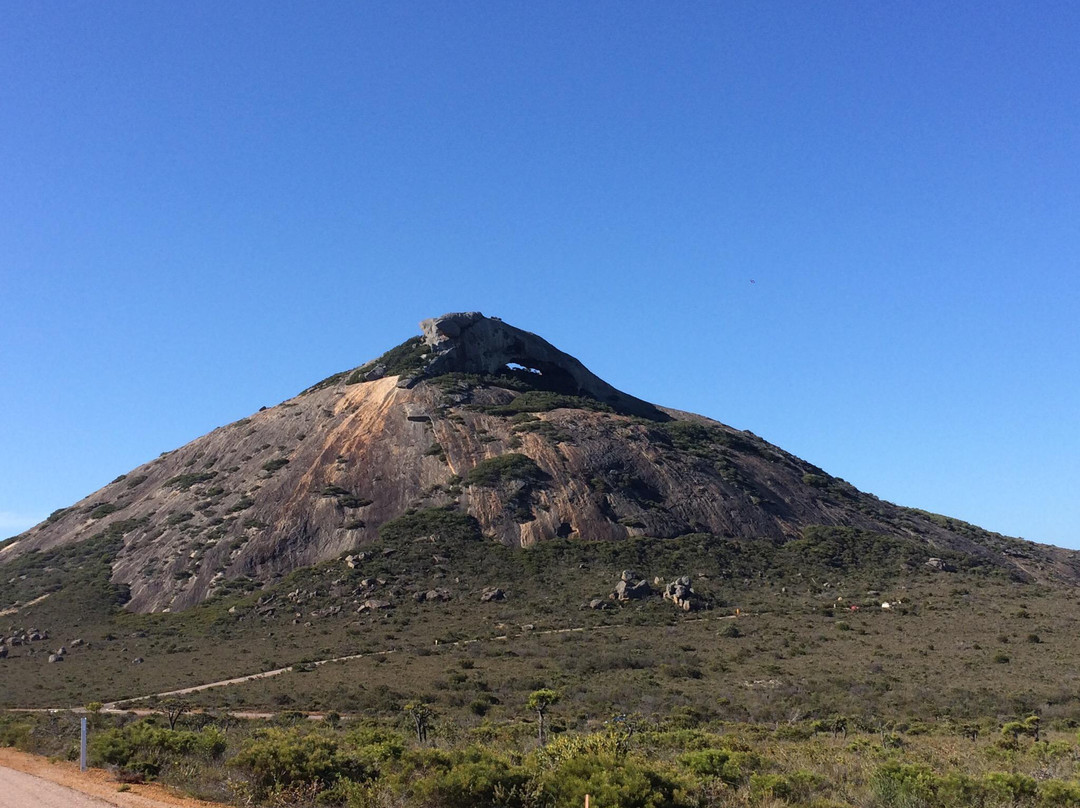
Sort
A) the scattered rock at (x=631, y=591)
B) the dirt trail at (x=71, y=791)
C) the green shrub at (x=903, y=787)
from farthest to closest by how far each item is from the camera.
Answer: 1. the scattered rock at (x=631, y=591)
2. the green shrub at (x=903, y=787)
3. the dirt trail at (x=71, y=791)

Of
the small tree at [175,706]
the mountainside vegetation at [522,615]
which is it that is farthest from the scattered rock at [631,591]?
the small tree at [175,706]

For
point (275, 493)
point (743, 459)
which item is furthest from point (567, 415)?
point (275, 493)

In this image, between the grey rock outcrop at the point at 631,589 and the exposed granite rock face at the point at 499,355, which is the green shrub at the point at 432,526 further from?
the exposed granite rock face at the point at 499,355

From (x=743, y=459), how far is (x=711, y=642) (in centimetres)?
4827

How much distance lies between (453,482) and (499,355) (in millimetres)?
28288

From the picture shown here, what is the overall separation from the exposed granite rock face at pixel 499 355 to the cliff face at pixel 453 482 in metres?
0.26

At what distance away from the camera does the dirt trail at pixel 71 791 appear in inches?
636

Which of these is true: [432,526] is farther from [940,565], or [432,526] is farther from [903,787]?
[903,787]

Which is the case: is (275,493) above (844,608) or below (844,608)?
above

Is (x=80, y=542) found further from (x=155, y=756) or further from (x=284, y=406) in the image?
(x=155, y=756)

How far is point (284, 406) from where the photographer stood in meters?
107

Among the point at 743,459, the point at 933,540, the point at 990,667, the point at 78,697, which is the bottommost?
the point at 78,697

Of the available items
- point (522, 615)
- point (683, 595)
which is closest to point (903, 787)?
point (522, 615)


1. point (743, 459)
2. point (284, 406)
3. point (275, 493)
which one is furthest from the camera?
point (284, 406)
